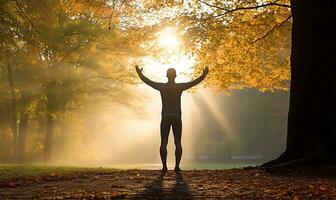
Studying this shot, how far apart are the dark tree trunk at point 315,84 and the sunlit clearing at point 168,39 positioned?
5507 millimetres

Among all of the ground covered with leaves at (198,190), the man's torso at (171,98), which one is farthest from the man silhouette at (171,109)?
the ground covered with leaves at (198,190)

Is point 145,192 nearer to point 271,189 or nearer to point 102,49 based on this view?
point 271,189

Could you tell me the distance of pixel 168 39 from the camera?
16.5 metres

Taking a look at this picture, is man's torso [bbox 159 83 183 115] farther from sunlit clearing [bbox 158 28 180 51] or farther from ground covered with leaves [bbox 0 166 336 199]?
sunlit clearing [bbox 158 28 180 51]

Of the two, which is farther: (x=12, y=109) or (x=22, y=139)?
(x=22, y=139)

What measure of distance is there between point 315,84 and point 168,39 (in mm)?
6540

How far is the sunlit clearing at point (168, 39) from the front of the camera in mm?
16077

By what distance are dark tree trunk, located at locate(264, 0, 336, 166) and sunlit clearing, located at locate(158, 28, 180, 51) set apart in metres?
5.51

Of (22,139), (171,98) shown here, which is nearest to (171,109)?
(171,98)

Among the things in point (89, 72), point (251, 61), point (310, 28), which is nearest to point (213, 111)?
point (89, 72)

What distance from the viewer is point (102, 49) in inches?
1034

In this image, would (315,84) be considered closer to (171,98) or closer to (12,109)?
(171,98)

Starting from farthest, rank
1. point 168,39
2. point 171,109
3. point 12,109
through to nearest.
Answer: point 12,109
point 168,39
point 171,109

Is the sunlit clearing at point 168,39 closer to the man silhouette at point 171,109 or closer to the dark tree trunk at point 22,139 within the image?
the man silhouette at point 171,109
